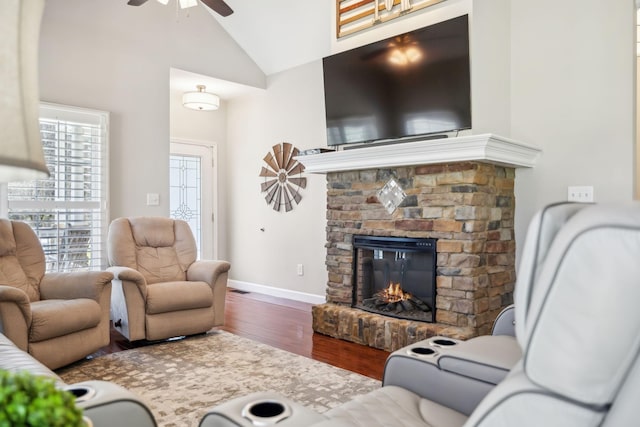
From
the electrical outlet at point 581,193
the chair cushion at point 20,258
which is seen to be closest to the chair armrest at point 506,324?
the electrical outlet at point 581,193

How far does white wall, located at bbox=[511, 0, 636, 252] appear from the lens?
10.5 ft

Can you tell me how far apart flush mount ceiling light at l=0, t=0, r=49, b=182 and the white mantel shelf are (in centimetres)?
282

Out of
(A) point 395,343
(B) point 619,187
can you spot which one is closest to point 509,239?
(B) point 619,187

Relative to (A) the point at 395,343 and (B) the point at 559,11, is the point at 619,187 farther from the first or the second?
(A) the point at 395,343

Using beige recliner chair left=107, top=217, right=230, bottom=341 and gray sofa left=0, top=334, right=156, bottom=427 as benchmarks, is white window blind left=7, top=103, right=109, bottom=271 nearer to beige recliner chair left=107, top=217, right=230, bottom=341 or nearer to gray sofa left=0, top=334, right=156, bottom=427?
beige recliner chair left=107, top=217, right=230, bottom=341

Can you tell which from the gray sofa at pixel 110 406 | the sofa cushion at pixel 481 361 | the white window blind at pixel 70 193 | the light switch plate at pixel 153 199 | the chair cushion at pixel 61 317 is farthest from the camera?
the light switch plate at pixel 153 199

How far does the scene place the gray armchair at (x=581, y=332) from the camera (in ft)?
2.24

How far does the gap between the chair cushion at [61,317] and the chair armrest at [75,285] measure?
75 millimetres

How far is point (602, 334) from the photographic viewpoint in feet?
2.26

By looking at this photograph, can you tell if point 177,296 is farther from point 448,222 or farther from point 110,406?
point 110,406

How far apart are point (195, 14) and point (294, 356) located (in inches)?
159

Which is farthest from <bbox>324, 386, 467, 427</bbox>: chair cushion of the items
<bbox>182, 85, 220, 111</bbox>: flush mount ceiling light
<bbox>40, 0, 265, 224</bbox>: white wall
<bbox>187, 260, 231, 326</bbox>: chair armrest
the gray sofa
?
<bbox>182, 85, 220, 111</bbox>: flush mount ceiling light

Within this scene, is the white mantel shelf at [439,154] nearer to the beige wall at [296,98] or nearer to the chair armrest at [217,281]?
the beige wall at [296,98]

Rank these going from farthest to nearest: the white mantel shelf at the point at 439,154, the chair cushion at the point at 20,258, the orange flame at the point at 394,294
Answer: the orange flame at the point at 394,294 → the chair cushion at the point at 20,258 → the white mantel shelf at the point at 439,154
